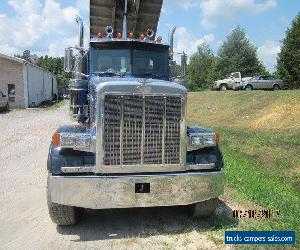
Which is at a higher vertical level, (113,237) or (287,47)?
(287,47)

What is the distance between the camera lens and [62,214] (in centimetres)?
618

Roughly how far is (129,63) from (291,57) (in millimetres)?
40020

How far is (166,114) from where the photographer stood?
5918 millimetres

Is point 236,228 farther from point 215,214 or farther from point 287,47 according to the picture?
point 287,47

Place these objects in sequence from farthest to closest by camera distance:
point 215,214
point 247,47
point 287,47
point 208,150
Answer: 1. point 247,47
2. point 287,47
3. point 215,214
4. point 208,150

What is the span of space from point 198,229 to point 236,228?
0.52 metres

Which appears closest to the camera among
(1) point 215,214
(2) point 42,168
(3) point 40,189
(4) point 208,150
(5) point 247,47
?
(4) point 208,150

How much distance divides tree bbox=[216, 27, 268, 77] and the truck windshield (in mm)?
56353

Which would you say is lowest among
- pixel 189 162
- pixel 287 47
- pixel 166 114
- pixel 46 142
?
pixel 46 142

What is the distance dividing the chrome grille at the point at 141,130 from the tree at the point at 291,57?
40.3 m

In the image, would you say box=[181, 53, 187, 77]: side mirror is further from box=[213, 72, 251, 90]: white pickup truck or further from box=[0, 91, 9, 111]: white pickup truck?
box=[213, 72, 251, 90]: white pickup truck

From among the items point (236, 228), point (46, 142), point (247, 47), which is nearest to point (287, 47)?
point (247, 47)

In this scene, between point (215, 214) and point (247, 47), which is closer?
point (215, 214)

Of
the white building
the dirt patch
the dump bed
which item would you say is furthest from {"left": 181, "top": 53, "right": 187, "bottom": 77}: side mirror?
the white building
